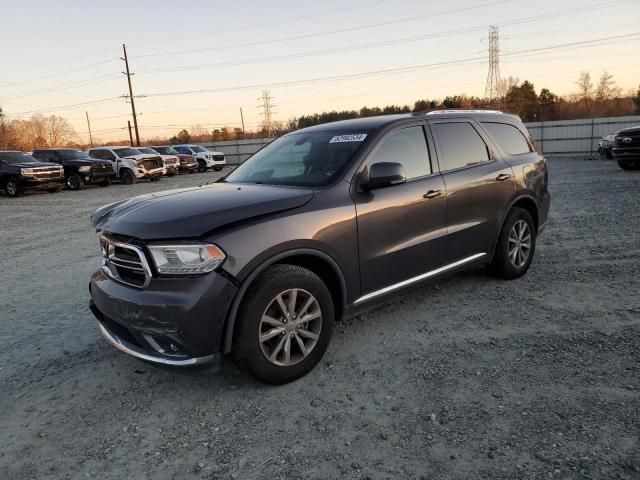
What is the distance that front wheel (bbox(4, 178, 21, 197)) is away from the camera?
1945cm

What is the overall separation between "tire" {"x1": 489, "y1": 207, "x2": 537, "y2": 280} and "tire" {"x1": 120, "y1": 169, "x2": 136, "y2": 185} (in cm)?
2126

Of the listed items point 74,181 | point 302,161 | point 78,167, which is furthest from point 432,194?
point 74,181

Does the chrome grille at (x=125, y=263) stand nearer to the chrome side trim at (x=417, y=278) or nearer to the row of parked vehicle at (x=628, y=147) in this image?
the chrome side trim at (x=417, y=278)

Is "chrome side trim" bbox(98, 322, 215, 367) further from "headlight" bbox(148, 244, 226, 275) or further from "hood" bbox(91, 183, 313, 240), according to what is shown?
"hood" bbox(91, 183, 313, 240)

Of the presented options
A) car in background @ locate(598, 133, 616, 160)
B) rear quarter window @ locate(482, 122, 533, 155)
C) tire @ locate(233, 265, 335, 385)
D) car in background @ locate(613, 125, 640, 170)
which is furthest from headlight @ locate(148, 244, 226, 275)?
car in background @ locate(598, 133, 616, 160)

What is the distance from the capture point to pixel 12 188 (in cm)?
1970

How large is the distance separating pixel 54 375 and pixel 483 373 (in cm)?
315

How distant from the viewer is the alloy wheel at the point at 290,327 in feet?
10.2

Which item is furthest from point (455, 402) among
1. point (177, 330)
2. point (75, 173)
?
point (75, 173)

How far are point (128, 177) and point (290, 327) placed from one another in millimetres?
22493

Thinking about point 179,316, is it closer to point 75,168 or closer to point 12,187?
point 12,187

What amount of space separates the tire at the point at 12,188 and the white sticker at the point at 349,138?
19.8 meters

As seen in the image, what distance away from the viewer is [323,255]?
3.31 metres

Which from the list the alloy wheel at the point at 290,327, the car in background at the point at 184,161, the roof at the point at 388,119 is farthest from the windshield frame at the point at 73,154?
the alloy wheel at the point at 290,327
